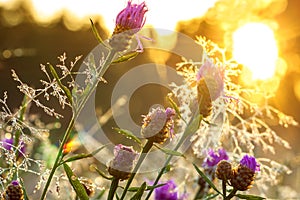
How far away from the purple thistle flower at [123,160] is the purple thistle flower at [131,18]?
174 mm

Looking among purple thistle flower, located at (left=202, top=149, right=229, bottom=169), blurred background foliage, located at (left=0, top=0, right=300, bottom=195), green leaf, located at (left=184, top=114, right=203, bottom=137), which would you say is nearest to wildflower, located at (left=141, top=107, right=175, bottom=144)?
green leaf, located at (left=184, top=114, right=203, bottom=137)

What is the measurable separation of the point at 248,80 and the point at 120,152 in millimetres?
750

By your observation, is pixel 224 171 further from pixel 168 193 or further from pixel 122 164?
pixel 168 193

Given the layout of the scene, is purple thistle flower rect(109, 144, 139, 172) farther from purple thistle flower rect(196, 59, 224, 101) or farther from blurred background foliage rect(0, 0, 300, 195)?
blurred background foliage rect(0, 0, 300, 195)

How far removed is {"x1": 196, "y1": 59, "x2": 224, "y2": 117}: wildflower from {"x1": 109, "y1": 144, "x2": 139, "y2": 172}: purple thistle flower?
0.13 m

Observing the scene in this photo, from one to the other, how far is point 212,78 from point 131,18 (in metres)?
0.19

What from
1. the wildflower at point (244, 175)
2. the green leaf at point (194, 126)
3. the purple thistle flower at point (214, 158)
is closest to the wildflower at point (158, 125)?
the green leaf at point (194, 126)

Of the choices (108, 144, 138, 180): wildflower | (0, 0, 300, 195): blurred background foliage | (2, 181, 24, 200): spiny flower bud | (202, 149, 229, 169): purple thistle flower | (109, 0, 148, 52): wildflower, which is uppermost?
(0, 0, 300, 195): blurred background foliage

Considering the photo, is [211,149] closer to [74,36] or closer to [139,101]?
[139,101]

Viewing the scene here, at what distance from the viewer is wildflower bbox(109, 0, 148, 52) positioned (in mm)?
870

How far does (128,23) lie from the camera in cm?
88

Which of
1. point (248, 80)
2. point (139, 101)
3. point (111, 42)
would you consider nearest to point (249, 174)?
point (111, 42)

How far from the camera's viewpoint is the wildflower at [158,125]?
0.90 metres

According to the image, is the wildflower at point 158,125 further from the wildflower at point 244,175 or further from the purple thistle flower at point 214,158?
the purple thistle flower at point 214,158
